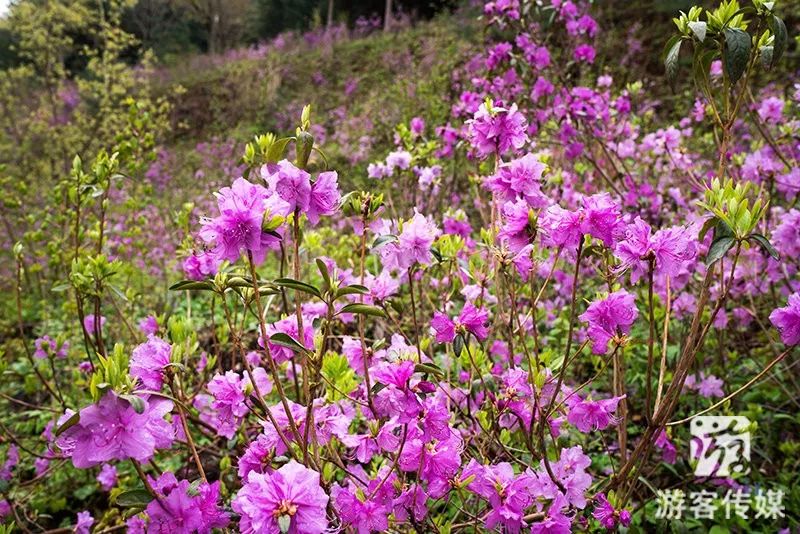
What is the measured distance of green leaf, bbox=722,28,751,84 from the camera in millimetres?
1180

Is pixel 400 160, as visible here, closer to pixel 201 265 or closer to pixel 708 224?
pixel 201 265

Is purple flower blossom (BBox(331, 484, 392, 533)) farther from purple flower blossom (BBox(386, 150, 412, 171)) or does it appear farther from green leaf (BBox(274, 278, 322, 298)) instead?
purple flower blossom (BBox(386, 150, 412, 171))

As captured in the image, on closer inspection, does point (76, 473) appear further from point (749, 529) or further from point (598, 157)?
point (598, 157)

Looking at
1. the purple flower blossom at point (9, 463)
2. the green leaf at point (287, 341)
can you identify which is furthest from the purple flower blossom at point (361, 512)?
the purple flower blossom at point (9, 463)

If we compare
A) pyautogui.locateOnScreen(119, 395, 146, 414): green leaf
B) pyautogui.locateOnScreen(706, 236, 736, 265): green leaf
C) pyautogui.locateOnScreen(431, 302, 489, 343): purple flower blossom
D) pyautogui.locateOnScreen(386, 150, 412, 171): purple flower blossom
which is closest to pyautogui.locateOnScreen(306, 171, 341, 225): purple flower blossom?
pyautogui.locateOnScreen(431, 302, 489, 343): purple flower blossom

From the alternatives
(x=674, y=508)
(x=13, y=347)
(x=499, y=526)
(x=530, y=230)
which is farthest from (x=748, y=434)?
(x=13, y=347)

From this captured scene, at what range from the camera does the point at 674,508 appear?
65.4 inches

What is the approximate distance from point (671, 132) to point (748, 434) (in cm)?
163

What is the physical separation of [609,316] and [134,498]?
1.01m

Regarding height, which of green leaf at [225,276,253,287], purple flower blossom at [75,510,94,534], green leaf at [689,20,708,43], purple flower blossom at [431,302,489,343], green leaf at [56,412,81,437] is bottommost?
purple flower blossom at [75,510,94,534]

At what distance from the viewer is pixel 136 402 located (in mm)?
783

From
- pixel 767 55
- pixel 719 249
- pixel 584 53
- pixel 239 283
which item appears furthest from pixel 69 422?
pixel 584 53

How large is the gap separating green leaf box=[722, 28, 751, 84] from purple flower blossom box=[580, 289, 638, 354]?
56 cm

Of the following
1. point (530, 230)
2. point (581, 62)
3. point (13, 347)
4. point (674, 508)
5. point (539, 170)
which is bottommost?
point (13, 347)
